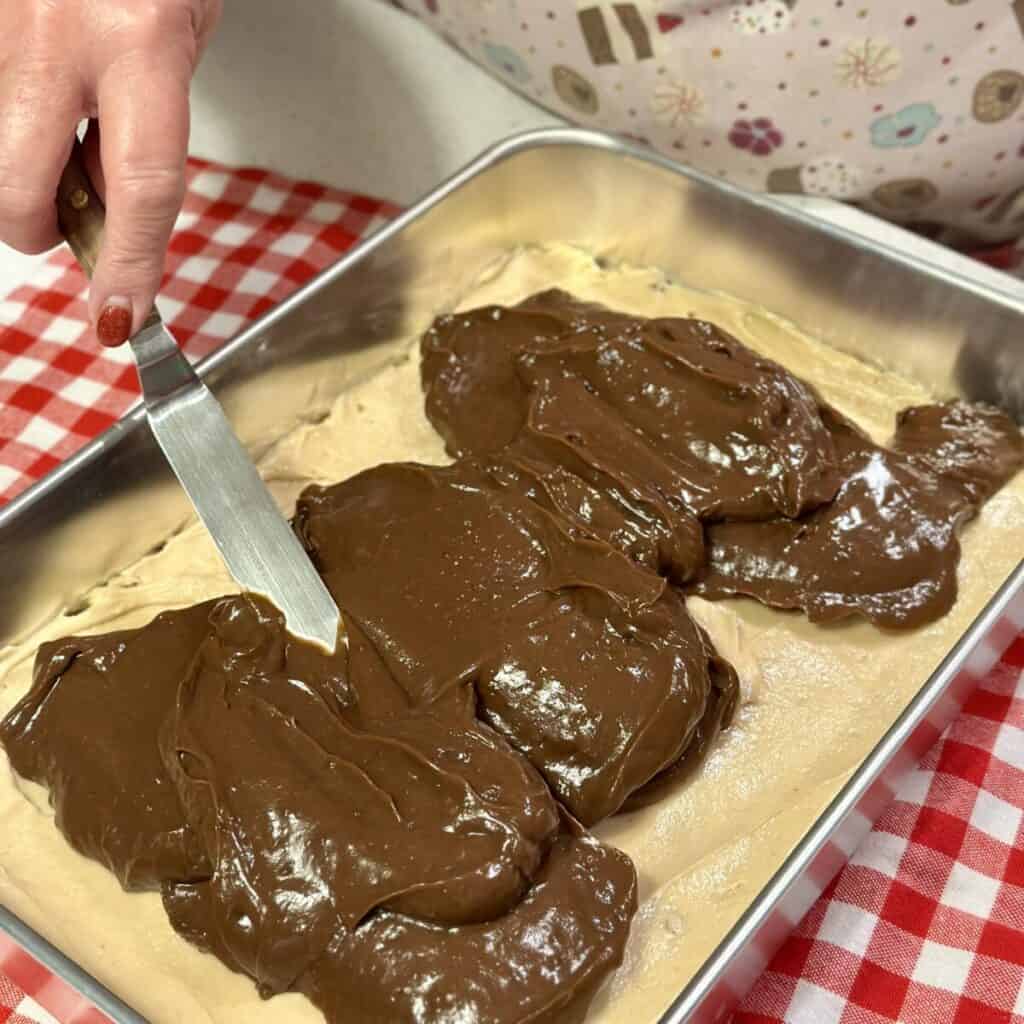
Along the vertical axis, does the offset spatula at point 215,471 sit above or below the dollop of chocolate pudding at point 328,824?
above

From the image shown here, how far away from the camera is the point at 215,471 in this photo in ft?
5.50

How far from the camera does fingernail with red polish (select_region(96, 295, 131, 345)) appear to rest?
5.11 ft

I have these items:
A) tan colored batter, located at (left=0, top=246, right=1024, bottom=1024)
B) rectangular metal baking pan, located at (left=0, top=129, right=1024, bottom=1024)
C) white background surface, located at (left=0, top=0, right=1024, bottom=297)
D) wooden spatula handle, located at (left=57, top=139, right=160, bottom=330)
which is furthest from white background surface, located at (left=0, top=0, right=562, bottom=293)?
wooden spatula handle, located at (left=57, top=139, right=160, bottom=330)

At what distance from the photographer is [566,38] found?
7.35 feet

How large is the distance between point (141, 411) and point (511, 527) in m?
0.57

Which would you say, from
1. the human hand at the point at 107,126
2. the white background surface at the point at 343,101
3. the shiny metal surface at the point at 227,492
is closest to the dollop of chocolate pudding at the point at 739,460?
the shiny metal surface at the point at 227,492

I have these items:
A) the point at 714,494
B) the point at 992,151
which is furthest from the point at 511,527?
the point at 992,151

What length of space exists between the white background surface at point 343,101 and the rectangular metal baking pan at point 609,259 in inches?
12.2

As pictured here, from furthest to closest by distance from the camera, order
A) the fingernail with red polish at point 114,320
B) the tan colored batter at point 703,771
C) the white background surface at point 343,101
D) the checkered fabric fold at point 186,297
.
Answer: the white background surface at point 343,101 → the checkered fabric fold at point 186,297 → the fingernail with red polish at point 114,320 → the tan colored batter at point 703,771

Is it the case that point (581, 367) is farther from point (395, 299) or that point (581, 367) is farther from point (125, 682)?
point (125, 682)

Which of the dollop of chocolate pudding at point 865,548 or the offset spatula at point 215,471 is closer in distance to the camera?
the offset spatula at point 215,471

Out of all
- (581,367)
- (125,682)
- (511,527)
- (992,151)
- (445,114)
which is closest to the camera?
(125,682)

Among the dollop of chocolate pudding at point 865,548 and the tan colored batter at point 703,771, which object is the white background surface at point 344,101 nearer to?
the tan colored batter at point 703,771

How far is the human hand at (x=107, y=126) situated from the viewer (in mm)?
1521
